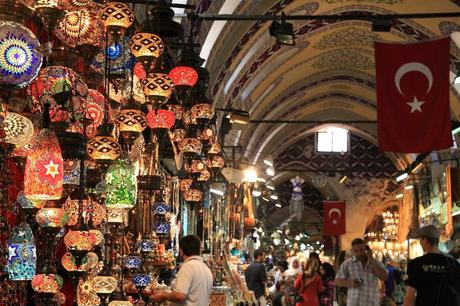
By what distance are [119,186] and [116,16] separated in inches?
39.9

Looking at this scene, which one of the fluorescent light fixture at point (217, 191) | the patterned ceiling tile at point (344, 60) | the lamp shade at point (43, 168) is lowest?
the lamp shade at point (43, 168)

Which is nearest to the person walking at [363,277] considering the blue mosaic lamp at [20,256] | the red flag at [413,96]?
the red flag at [413,96]

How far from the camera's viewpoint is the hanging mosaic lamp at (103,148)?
15.8 feet

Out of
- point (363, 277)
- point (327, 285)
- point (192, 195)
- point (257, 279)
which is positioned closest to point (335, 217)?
point (257, 279)

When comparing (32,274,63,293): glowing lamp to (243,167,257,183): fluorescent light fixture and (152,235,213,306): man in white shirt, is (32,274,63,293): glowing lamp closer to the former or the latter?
(152,235,213,306): man in white shirt

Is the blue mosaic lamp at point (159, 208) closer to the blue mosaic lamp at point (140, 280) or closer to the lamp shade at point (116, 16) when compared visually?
the blue mosaic lamp at point (140, 280)

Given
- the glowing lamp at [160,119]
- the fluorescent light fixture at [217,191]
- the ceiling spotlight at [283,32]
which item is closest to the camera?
the glowing lamp at [160,119]

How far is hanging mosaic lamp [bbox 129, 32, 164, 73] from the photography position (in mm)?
5711

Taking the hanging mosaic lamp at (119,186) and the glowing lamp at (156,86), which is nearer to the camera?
the hanging mosaic lamp at (119,186)

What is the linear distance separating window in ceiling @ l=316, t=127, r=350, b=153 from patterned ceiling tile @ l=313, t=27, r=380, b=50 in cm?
907

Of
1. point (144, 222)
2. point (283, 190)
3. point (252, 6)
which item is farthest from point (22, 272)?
point (283, 190)

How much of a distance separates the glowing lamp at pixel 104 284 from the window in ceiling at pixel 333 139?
22.6m

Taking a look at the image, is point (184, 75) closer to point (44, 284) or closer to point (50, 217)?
point (50, 217)

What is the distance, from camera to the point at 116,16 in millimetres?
4969
